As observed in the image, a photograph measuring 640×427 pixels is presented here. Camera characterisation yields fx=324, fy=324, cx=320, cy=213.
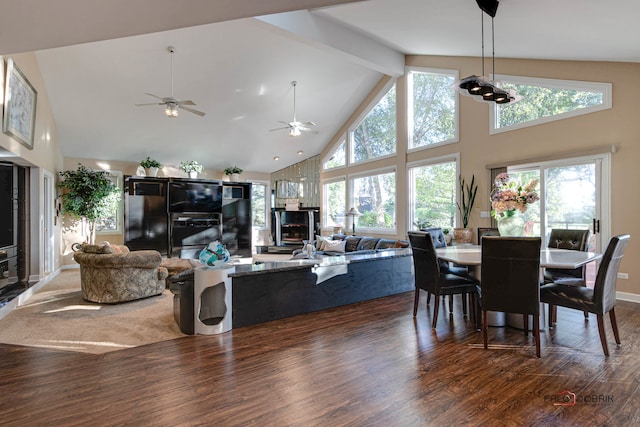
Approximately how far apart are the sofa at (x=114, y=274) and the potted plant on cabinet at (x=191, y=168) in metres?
4.50

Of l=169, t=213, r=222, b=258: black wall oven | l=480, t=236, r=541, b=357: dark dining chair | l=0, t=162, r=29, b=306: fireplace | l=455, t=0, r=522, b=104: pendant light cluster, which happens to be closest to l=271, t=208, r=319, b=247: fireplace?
l=169, t=213, r=222, b=258: black wall oven

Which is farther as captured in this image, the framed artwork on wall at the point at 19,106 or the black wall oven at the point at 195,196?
the black wall oven at the point at 195,196

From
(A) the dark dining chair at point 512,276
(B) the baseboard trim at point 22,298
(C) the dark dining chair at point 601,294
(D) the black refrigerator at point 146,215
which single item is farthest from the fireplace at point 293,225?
(C) the dark dining chair at point 601,294

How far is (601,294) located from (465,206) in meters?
3.85

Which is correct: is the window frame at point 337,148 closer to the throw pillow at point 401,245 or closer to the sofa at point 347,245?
the sofa at point 347,245

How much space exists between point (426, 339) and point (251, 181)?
8.46 m

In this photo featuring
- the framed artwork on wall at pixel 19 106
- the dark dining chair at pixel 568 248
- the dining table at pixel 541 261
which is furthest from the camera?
the framed artwork on wall at pixel 19 106

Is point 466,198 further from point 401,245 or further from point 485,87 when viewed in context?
point 485,87

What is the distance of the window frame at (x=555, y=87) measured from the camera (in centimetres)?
457

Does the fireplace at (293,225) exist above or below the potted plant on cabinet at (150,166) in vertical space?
below

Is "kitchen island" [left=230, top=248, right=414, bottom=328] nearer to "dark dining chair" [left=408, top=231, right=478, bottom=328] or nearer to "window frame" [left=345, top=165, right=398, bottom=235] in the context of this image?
"dark dining chair" [left=408, top=231, right=478, bottom=328]

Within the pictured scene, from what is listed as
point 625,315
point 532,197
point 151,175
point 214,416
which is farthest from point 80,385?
point 151,175

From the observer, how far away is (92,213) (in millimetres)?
7242

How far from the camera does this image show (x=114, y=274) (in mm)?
4430
